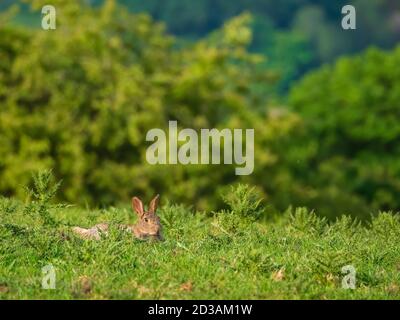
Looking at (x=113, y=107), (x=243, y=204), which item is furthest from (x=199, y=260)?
(x=113, y=107)

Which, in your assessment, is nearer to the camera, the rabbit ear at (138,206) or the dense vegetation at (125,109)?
the rabbit ear at (138,206)

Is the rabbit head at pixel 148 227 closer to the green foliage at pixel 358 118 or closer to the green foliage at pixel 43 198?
the green foliage at pixel 43 198

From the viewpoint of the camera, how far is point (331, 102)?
63875 millimetres

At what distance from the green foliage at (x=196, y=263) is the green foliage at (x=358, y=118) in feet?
143

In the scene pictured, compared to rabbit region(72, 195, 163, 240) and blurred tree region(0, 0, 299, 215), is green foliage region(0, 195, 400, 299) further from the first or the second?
blurred tree region(0, 0, 299, 215)

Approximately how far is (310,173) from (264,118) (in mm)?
7001

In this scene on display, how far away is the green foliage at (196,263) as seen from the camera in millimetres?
8812

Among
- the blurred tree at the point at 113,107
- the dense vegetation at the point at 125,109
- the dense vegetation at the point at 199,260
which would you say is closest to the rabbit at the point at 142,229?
the dense vegetation at the point at 199,260

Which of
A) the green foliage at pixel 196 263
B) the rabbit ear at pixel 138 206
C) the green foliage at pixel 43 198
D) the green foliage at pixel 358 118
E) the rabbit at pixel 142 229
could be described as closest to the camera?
the green foliage at pixel 196 263

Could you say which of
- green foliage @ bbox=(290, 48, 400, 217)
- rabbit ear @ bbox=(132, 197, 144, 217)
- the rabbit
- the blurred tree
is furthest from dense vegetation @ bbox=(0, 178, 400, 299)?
green foliage @ bbox=(290, 48, 400, 217)

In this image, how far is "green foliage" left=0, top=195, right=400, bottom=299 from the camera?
8.81m

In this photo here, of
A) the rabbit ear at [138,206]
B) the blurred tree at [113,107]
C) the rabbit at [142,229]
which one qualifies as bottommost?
the rabbit at [142,229]

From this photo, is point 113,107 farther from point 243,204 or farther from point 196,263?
point 196,263
